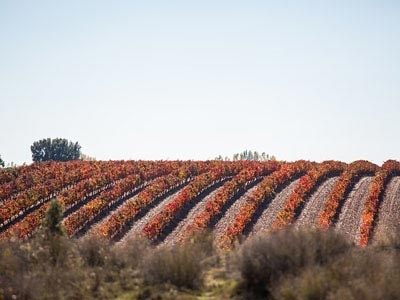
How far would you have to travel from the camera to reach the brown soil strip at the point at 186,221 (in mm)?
28156

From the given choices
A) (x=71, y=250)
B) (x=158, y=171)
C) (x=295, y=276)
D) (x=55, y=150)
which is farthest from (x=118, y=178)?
(x=55, y=150)

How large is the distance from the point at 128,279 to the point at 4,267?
3134mm

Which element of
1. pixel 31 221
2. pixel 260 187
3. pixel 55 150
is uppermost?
pixel 55 150

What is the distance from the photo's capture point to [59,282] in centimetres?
1017

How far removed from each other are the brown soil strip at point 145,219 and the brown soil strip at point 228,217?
5.03 metres

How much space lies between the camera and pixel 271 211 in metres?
31.9

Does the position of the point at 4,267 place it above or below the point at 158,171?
below

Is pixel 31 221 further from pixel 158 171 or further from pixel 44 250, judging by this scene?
pixel 44 250

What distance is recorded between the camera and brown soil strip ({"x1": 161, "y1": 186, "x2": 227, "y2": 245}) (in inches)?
1109

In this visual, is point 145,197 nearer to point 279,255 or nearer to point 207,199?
point 207,199

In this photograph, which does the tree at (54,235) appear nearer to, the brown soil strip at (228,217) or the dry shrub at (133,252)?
the dry shrub at (133,252)

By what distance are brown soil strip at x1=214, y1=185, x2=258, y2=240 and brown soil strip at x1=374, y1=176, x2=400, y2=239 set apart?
9.29 metres

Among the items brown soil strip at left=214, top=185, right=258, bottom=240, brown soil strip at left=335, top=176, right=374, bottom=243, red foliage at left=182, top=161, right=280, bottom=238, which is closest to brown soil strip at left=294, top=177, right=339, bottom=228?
brown soil strip at left=335, top=176, right=374, bottom=243

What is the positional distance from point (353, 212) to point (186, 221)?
1153cm
